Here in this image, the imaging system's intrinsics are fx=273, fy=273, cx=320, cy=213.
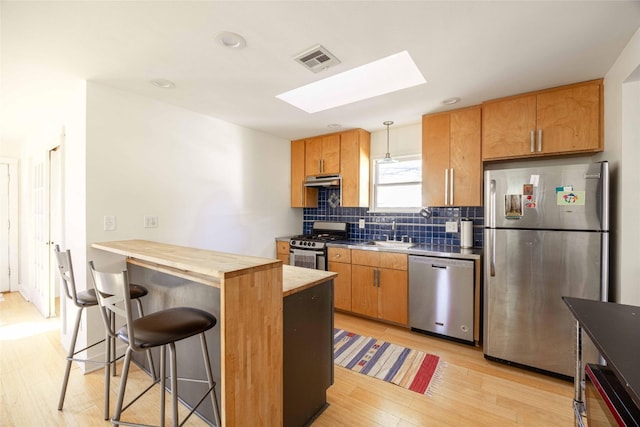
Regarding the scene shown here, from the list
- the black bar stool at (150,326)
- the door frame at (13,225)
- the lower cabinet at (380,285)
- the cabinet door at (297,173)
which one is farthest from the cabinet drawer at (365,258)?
the door frame at (13,225)

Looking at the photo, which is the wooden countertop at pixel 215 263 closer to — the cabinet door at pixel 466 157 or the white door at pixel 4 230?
the cabinet door at pixel 466 157

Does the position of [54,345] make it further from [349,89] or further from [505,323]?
[505,323]

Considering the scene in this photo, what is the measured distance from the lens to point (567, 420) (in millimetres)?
1762

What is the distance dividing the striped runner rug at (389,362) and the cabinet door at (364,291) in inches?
17.5

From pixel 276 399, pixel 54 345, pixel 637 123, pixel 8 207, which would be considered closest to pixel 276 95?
pixel 276 399

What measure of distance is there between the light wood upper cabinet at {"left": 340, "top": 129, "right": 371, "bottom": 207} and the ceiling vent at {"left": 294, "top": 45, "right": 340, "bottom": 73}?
1.69m

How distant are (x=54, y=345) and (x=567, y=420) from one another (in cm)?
431

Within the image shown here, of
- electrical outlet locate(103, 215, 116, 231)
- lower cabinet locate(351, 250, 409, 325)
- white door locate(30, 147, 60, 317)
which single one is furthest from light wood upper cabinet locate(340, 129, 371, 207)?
white door locate(30, 147, 60, 317)

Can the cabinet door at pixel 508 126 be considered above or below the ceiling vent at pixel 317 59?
below

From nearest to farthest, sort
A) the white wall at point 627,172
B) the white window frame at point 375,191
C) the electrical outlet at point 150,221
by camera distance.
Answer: the white wall at point 627,172
the electrical outlet at point 150,221
the white window frame at point 375,191

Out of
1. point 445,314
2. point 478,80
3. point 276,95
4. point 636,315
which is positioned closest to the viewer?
point 636,315

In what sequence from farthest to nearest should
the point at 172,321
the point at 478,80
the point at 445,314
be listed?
the point at 445,314 → the point at 478,80 → the point at 172,321

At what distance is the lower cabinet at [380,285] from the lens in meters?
3.06

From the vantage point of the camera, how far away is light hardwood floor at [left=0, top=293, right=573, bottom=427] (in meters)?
1.76
